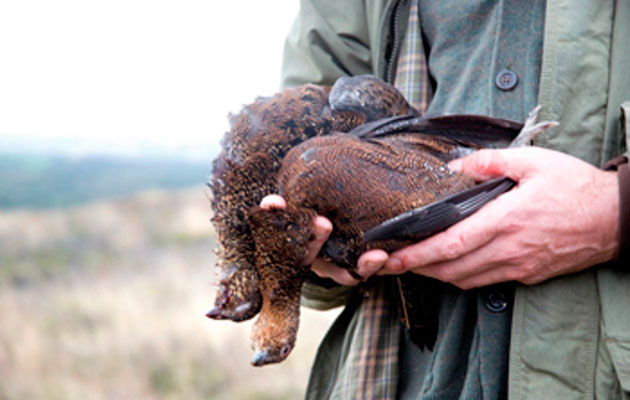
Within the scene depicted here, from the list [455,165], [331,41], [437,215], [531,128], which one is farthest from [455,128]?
[331,41]

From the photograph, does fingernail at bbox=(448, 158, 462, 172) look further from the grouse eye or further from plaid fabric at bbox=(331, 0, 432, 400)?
the grouse eye

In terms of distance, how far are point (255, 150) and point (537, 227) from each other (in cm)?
90

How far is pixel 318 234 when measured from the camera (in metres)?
1.79

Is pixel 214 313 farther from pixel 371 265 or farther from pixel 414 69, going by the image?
pixel 414 69

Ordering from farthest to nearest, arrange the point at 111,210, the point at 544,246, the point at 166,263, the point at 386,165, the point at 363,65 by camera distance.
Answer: the point at 111,210 < the point at 166,263 < the point at 363,65 < the point at 386,165 < the point at 544,246

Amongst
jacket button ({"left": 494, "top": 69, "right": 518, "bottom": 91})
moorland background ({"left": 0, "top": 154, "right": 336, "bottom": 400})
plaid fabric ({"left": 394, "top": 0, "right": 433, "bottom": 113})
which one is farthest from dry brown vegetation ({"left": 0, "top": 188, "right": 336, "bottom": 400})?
jacket button ({"left": 494, "top": 69, "right": 518, "bottom": 91})

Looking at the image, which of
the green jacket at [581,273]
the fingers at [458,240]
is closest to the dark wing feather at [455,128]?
the green jacket at [581,273]

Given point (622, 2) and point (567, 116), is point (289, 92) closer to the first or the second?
point (567, 116)

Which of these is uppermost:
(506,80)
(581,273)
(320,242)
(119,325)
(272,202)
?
(506,80)

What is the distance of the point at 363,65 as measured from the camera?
2.44 metres

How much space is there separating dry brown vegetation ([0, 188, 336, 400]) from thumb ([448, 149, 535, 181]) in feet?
15.7

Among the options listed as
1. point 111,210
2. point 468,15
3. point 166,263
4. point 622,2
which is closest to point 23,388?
point 166,263

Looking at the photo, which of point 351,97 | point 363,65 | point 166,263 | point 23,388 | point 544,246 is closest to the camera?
point 544,246

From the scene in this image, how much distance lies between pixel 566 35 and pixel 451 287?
0.91 meters
